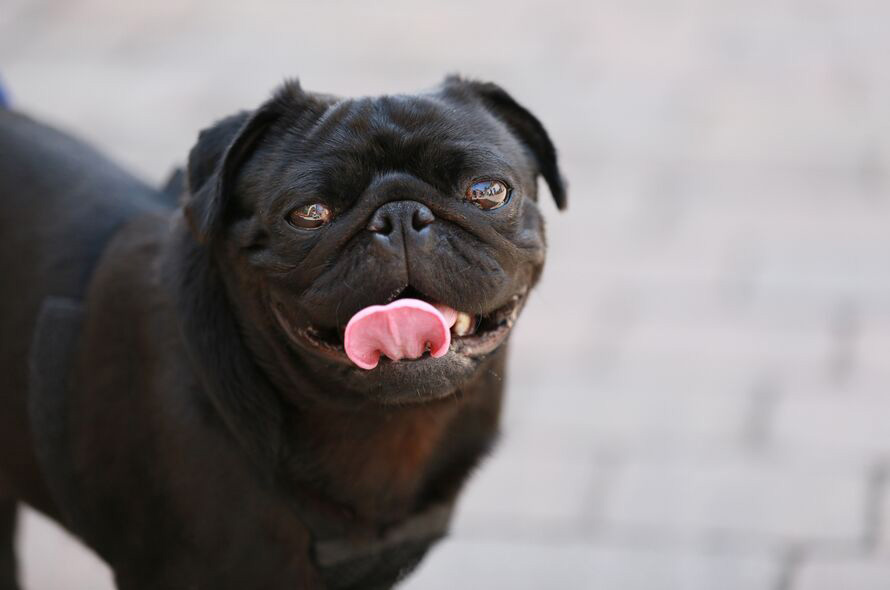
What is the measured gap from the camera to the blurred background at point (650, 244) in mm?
4160

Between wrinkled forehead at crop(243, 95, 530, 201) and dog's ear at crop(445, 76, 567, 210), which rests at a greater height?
wrinkled forehead at crop(243, 95, 530, 201)

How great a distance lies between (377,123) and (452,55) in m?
5.43

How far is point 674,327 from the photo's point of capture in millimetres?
5223

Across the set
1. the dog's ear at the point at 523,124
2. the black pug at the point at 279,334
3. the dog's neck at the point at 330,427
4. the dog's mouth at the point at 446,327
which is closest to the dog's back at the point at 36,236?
the black pug at the point at 279,334

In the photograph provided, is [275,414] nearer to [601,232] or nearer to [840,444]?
[840,444]

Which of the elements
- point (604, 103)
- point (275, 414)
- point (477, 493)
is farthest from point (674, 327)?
point (275, 414)

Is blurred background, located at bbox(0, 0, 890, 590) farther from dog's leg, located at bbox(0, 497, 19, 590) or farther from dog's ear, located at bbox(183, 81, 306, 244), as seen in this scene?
dog's ear, located at bbox(183, 81, 306, 244)

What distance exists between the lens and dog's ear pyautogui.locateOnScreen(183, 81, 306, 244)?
98.0 inches

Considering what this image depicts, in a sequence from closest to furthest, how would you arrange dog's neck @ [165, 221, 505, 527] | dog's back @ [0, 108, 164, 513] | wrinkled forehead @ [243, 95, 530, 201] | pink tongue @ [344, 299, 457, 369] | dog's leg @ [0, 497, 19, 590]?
1. pink tongue @ [344, 299, 457, 369]
2. wrinkled forehead @ [243, 95, 530, 201]
3. dog's neck @ [165, 221, 505, 527]
4. dog's back @ [0, 108, 164, 513]
5. dog's leg @ [0, 497, 19, 590]

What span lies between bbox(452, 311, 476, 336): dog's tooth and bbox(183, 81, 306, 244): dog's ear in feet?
1.68

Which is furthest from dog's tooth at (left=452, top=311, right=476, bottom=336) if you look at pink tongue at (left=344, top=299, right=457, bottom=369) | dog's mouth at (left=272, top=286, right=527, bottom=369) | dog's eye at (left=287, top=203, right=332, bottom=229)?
dog's eye at (left=287, top=203, right=332, bottom=229)

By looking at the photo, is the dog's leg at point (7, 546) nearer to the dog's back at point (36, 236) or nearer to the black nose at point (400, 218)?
the dog's back at point (36, 236)

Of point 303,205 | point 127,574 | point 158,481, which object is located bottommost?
point 127,574

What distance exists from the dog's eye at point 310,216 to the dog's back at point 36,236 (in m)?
0.71
